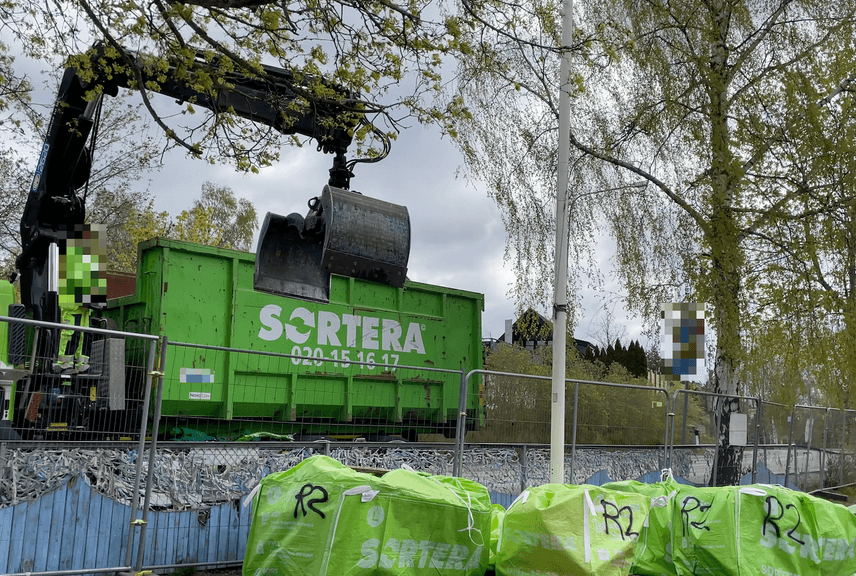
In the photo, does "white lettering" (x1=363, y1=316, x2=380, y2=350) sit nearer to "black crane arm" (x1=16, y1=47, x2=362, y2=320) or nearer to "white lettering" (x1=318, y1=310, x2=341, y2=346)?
"white lettering" (x1=318, y1=310, x2=341, y2=346)

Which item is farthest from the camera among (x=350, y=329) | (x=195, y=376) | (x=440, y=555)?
(x=350, y=329)

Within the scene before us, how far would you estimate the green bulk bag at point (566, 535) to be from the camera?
502 cm

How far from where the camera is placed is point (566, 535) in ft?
16.6

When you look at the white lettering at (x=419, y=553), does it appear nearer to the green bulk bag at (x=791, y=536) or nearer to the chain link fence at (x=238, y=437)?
the chain link fence at (x=238, y=437)

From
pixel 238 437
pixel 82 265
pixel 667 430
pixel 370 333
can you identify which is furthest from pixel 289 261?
pixel 667 430

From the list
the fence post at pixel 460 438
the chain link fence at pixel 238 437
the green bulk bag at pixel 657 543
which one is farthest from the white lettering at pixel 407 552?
the fence post at pixel 460 438

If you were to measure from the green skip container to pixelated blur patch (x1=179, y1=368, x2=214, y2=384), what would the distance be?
11 millimetres

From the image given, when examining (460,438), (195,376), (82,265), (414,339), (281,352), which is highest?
(82,265)

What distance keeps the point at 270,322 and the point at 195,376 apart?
1357mm

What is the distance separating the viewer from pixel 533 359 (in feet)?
68.2

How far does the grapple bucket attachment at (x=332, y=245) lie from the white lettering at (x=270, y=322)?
358 centimetres

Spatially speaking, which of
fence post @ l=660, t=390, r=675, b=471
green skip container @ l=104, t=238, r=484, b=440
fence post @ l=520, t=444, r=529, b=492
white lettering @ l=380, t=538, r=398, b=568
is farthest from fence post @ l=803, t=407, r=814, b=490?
white lettering @ l=380, t=538, r=398, b=568

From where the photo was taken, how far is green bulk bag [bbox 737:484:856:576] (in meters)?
5.17

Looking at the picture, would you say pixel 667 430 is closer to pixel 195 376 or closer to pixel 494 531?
pixel 494 531
